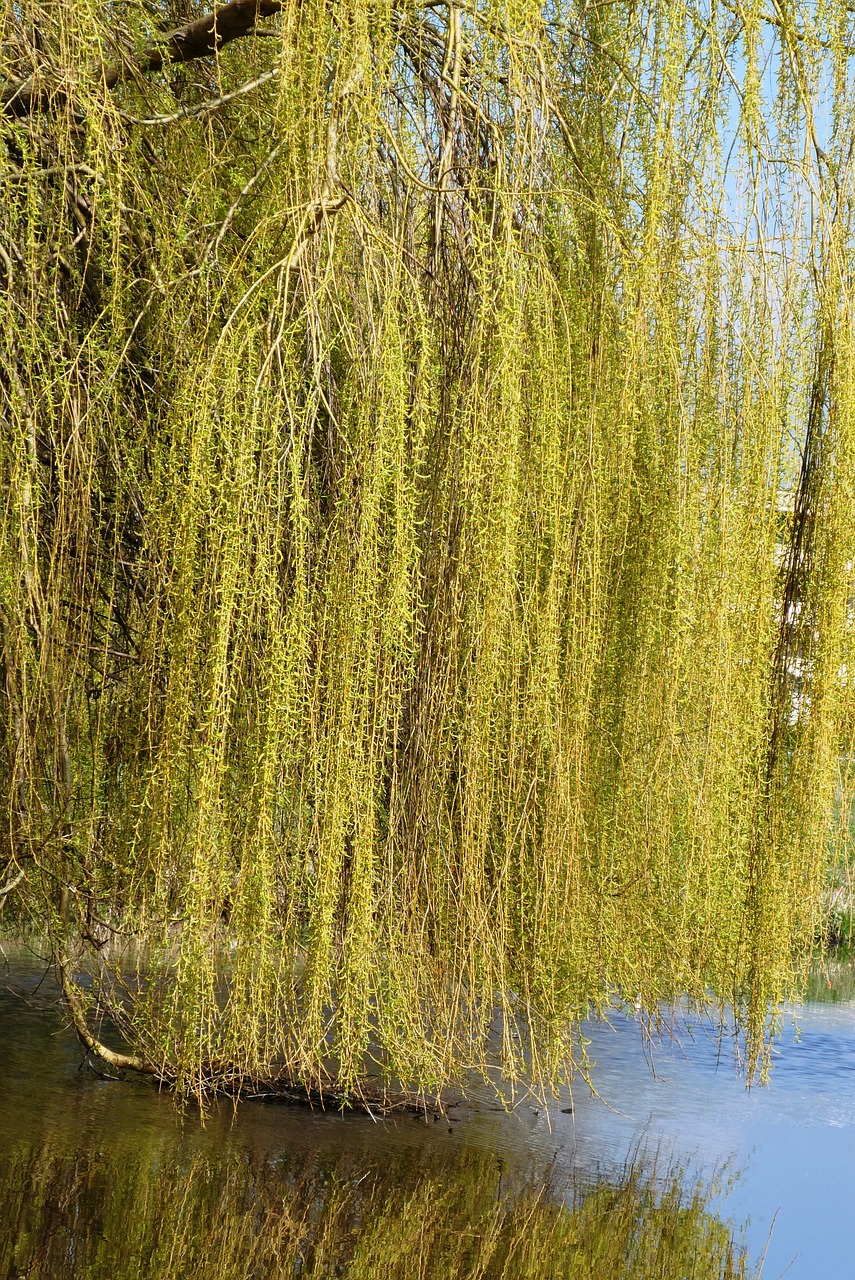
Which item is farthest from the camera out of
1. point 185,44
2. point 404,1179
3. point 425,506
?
point 404,1179

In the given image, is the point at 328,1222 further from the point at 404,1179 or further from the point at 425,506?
the point at 425,506

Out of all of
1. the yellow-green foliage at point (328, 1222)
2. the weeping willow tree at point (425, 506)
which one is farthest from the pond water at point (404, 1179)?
the weeping willow tree at point (425, 506)

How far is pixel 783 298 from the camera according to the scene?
3672 mm

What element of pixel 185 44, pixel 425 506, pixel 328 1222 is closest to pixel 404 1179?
pixel 328 1222

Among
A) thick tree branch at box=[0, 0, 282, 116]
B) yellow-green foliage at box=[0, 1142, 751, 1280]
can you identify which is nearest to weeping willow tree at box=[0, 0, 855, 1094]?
thick tree branch at box=[0, 0, 282, 116]

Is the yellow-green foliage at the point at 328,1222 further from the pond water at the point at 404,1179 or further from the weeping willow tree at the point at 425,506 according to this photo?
the weeping willow tree at the point at 425,506

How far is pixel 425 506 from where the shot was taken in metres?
3.15

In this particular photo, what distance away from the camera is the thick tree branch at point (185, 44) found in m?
3.24

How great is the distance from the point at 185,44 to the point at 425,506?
4.65ft

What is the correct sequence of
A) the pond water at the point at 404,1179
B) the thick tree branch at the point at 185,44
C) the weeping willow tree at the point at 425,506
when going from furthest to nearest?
the pond water at the point at 404,1179, the thick tree branch at the point at 185,44, the weeping willow tree at the point at 425,506

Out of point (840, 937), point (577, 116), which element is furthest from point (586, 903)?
point (840, 937)

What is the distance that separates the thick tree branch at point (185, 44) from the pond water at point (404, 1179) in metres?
2.68

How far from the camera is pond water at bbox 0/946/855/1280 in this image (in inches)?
133

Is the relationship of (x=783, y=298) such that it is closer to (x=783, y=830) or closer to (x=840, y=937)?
(x=783, y=830)
